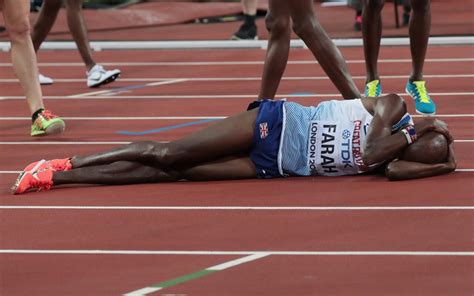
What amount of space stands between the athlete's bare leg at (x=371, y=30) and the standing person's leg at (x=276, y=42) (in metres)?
1.19

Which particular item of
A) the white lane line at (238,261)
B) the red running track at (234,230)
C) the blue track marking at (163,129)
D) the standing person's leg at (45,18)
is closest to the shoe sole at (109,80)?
the standing person's leg at (45,18)

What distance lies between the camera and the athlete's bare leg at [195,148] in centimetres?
672

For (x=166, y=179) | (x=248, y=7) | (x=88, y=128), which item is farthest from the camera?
(x=248, y=7)

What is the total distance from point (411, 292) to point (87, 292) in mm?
1181

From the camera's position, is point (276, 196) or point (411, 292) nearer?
point (411, 292)

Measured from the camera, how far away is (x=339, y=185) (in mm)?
6793

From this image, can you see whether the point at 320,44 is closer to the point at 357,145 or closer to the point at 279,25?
the point at 279,25

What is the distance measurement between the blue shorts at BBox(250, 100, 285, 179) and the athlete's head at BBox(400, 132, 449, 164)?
2.14 feet

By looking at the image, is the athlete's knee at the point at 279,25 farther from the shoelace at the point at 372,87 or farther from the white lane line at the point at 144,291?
the white lane line at the point at 144,291

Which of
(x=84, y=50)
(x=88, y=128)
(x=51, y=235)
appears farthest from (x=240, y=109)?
(x=51, y=235)

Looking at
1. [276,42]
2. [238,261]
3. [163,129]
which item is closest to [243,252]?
[238,261]

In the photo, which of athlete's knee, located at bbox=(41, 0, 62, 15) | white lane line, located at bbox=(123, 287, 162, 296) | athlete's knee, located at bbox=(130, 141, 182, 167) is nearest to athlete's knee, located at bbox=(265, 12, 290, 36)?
athlete's knee, located at bbox=(130, 141, 182, 167)

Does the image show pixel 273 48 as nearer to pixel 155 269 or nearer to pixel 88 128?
pixel 88 128

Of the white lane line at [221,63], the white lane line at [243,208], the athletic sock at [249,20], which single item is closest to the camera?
the white lane line at [243,208]
